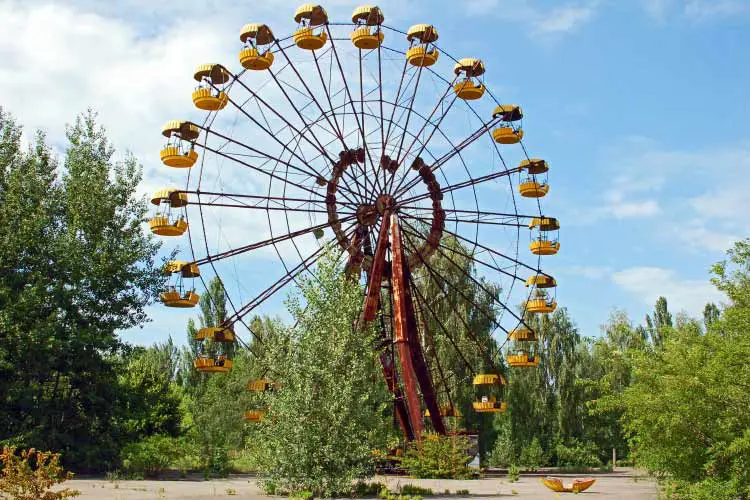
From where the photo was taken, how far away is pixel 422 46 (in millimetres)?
28203

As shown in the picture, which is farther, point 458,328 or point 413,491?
point 458,328

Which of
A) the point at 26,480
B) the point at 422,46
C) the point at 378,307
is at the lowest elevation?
the point at 26,480

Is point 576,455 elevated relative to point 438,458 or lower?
lower

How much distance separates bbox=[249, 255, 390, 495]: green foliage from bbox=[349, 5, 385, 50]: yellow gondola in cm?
1059

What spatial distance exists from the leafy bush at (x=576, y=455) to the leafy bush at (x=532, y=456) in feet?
3.64

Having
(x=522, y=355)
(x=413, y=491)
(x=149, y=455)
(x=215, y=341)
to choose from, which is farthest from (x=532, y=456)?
(x=413, y=491)

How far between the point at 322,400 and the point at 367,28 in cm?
1449

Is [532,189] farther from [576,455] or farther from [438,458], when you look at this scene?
[576,455]

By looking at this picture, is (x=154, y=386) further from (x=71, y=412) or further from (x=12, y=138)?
(x=12, y=138)

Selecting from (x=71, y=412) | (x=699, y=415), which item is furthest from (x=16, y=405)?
(x=699, y=415)

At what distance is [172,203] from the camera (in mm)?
27656

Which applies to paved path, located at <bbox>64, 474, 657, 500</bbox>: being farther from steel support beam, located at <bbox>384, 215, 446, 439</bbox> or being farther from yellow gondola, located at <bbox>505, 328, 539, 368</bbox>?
yellow gondola, located at <bbox>505, 328, 539, 368</bbox>

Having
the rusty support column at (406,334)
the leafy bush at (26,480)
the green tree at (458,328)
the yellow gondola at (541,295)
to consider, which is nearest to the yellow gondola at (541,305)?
the yellow gondola at (541,295)

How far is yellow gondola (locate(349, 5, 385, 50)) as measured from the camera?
89.1 feet
